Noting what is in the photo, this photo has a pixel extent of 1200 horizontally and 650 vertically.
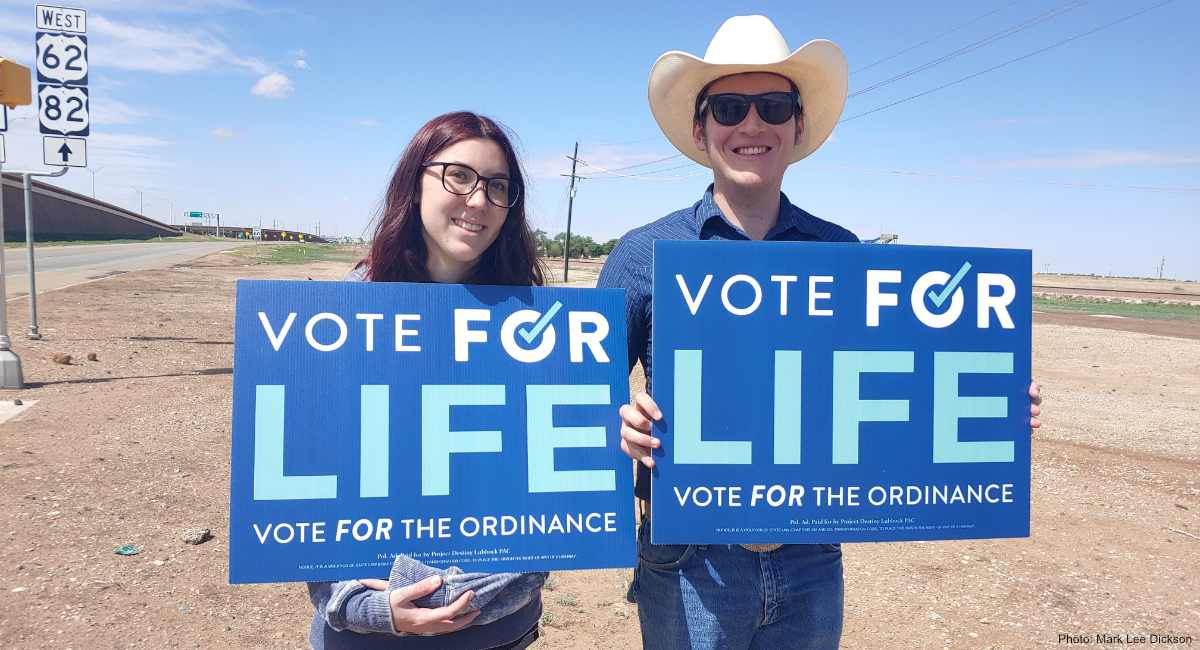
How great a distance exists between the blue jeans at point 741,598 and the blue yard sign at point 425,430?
0.15 metres

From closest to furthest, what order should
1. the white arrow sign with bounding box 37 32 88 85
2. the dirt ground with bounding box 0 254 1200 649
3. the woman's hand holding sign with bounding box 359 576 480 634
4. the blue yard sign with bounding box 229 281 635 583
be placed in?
the woman's hand holding sign with bounding box 359 576 480 634 < the blue yard sign with bounding box 229 281 635 583 < the dirt ground with bounding box 0 254 1200 649 < the white arrow sign with bounding box 37 32 88 85

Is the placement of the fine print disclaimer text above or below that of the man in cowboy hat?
below

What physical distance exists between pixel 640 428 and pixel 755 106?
37.2 inches

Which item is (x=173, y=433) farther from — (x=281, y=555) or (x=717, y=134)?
(x=717, y=134)

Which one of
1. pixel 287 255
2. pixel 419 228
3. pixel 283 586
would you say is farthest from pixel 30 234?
pixel 287 255

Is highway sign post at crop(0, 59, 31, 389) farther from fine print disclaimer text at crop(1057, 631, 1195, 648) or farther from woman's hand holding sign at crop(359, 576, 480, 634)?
fine print disclaimer text at crop(1057, 631, 1195, 648)

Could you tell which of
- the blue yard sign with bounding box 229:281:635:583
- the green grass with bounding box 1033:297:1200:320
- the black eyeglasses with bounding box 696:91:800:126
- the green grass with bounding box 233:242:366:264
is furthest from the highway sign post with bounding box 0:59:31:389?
the green grass with bounding box 1033:297:1200:320

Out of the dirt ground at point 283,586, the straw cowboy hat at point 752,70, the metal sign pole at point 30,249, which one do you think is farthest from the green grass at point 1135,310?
the straw cowboy hat at point 752,70

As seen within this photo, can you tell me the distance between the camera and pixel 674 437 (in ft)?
6.53

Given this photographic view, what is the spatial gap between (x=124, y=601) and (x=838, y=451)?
11.8 feet

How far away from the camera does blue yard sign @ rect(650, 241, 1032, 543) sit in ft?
6.57

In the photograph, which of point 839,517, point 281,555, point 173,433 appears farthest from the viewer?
point 173,433

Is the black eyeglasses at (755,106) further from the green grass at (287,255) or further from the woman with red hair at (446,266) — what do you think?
the green grass at (287,255)

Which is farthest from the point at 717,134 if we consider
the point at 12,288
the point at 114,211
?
the point at 114,211
